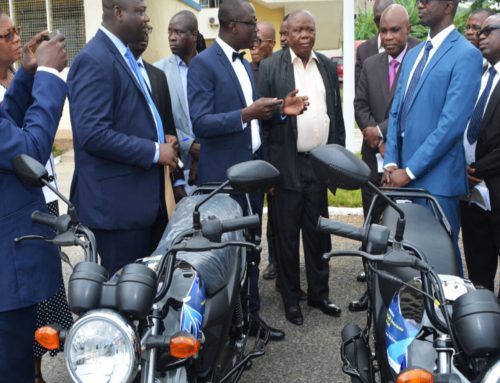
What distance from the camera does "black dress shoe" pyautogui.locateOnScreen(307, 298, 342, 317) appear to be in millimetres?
4672

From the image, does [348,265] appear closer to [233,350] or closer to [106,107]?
[233,350]

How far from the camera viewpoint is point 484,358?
64.1 inches

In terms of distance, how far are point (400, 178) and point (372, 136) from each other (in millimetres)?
1094

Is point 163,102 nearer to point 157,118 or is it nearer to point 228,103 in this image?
point 228,103

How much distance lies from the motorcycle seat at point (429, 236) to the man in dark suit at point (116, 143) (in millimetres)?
1318

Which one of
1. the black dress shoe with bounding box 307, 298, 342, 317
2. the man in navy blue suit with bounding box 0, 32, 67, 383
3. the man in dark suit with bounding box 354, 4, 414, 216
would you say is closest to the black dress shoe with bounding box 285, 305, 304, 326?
the black dress shoe with bounding box 307, 298, 342, 317

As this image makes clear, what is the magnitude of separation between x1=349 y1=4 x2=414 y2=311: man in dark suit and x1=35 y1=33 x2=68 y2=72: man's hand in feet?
9.08

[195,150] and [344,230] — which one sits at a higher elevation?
[344,230]

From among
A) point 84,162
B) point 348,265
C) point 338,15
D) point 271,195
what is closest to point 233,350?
point 84,162

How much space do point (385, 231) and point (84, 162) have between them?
6.42 feet

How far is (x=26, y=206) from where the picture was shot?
8.54ft

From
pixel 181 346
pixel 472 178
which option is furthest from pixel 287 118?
pixel 181 346

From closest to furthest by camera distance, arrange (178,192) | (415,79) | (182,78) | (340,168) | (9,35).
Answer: (340,168) → (9,35) → (415,79) → (178,192) → (182,78)

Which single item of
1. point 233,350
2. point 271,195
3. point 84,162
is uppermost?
point 84,162
